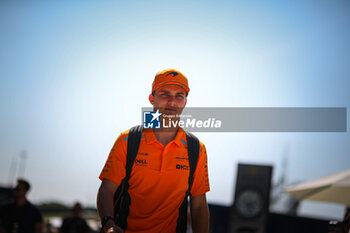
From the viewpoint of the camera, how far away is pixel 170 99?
1810mm

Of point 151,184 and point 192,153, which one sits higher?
point 192,153

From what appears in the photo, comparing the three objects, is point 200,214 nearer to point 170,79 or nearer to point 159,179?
point 159,179

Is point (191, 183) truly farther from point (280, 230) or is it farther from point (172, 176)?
point (280, 230)

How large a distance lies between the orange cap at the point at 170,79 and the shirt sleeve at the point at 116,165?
0.36 metres

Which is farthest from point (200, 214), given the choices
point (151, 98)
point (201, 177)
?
point (151, 98)

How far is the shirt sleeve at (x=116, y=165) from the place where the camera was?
1.68m

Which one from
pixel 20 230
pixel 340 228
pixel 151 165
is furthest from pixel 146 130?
pixel 20 230

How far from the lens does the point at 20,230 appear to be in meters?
5.49

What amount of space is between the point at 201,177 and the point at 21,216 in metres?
4.70

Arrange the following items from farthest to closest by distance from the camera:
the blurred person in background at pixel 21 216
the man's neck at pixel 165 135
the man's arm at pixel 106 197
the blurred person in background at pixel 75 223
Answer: the blurred person in background at pixel 75 223, the blurred person in background at pixel 21 216, the man's neck at pixel 165 135, the man's arm at pixel 106 197

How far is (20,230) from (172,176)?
4777 mm

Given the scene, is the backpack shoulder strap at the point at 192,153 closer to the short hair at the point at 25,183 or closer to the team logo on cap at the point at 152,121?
the team logo on cap at the point at 152,121

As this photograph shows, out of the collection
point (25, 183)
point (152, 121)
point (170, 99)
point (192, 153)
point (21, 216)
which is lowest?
point (21, 216)

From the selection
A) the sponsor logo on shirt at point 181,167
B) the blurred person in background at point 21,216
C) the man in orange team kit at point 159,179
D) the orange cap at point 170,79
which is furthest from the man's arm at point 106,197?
the blurred person in background at point 21,216
